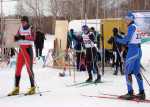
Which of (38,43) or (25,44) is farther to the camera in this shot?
(38,43)

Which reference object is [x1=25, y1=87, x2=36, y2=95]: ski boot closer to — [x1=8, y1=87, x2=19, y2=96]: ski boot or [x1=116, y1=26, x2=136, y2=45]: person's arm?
[x1=8, y1=87, x2=19, y2=96]: ski boot

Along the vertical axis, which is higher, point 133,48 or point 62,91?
point 133,48

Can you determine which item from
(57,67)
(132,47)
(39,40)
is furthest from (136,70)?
(39,40)

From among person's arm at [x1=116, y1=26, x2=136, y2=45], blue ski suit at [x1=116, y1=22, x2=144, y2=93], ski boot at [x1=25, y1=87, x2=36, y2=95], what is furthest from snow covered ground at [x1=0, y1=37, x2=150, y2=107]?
person's arm at [x1=116, y1=26, x2=136, y2=45]

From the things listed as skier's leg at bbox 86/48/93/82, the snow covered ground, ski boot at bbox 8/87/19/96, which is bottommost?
the snow covered ground

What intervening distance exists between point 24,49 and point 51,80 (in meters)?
4.33

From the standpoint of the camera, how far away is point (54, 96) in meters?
11.7

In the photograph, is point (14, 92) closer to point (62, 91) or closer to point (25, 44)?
point (25, 44)

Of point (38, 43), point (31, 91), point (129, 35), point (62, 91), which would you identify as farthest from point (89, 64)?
point (38, 43)

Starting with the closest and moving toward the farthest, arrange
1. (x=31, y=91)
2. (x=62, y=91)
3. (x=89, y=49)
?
(x=31, y=91) < (x=62, y=91) < (x=89, y=49)

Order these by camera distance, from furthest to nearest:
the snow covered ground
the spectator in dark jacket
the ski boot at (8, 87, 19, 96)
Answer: the spectator in dark jacket → the ski boot at (8, 87, 19, 96) → the snow covered ground

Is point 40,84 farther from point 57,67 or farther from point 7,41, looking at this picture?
point 7,41

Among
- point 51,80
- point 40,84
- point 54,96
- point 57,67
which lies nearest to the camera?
point 54,96

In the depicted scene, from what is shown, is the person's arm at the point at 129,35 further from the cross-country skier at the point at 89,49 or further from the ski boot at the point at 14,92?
the cross-country skier at the point at 89,49
